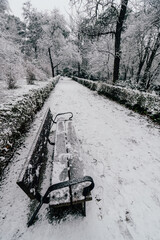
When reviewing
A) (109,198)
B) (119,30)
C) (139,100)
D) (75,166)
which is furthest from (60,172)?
(119,30)

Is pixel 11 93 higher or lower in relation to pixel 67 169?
higher

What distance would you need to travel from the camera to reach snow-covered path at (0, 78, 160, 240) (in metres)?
1.38

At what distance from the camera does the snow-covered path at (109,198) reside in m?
1.38

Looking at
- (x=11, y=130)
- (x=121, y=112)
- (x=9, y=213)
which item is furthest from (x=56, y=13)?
(x=9, y=213)

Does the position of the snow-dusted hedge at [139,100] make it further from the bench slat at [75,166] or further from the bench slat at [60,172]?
the bench slat at [60,172]

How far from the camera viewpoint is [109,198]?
69.6 inches

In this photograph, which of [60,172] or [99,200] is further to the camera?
[99,200]

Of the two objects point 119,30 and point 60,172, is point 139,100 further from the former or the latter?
point 119,30

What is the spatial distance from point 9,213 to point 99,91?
29.3 feet

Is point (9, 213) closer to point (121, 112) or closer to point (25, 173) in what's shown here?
point (25, 173)

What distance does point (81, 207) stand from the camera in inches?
63.2

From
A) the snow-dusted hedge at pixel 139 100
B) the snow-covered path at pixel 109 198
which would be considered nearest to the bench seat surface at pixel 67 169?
the snow-covered path at pixel 109 198

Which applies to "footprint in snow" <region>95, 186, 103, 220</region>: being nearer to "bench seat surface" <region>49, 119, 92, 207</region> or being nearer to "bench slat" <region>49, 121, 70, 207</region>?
"bench seat surface" <region>49, 119, 92, 207</region>

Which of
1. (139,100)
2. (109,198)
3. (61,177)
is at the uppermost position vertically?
(139,100)
